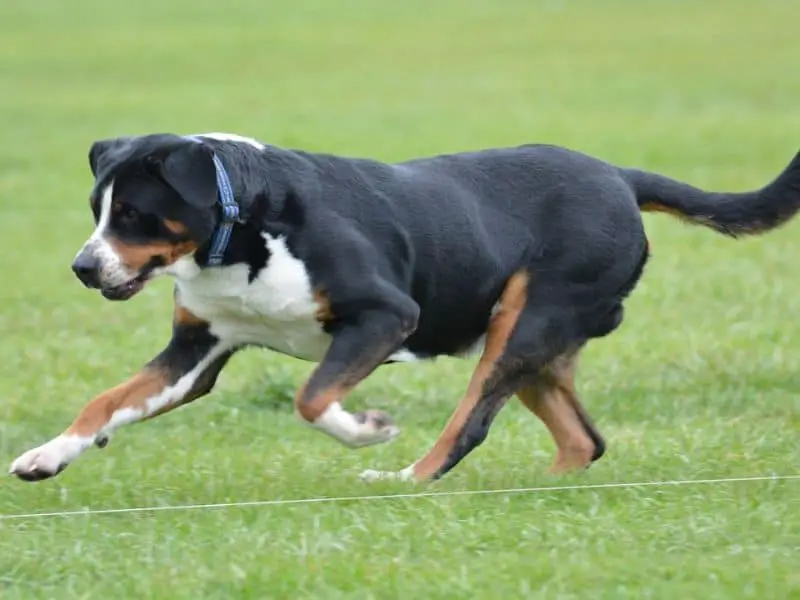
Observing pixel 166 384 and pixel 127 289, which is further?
pixel 166 384

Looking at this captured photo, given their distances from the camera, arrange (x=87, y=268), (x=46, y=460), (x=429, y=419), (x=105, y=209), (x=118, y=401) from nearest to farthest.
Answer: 1. (x=87, y=268)
2. (x=105, y=209)
3. (x=46, y=460)
4. (x=118, y=401)
5. (x=429, y=419)

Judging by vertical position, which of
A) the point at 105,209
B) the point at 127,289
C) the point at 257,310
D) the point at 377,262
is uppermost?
the point at 105,209

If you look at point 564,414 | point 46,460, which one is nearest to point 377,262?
point 564,414

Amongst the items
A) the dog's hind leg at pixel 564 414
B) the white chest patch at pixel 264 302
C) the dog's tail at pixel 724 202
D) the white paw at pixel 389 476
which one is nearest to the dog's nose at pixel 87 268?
the white chest patch at pixel 264 302

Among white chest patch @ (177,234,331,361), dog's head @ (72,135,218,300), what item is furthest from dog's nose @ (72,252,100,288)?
white chest patch @ (177,234,331,361)

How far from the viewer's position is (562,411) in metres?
8.20

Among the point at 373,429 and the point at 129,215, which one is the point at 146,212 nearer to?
the point at 129,215

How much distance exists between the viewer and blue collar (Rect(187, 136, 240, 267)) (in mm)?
7039

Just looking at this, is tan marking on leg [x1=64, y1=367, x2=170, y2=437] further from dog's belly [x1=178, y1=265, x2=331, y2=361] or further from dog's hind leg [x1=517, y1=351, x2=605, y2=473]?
dog's hind leg [x1=517, y1=351, x2=605, y2=473]

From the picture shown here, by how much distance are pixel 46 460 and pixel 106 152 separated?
1241mm

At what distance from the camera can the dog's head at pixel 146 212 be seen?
692 cm

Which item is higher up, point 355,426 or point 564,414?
point 355,426

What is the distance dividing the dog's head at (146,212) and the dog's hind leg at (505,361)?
133cm

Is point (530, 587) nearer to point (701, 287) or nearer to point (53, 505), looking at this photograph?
point (53, 505)
